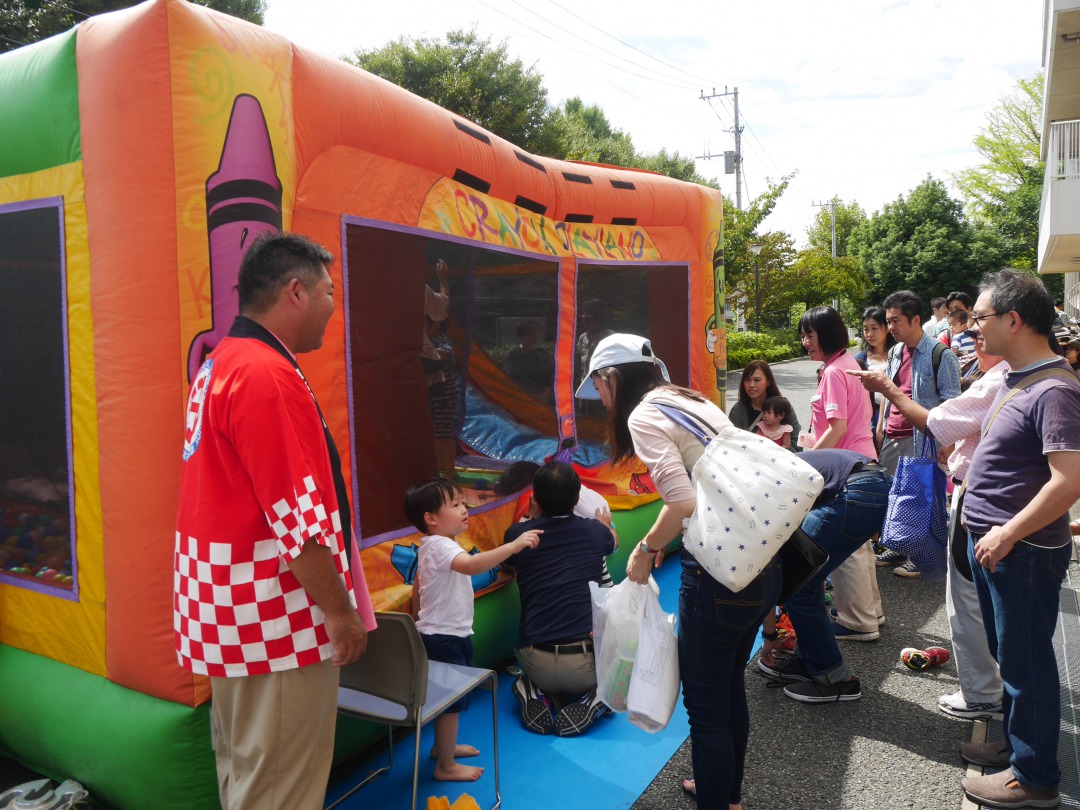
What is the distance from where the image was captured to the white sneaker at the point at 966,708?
10.3 feet

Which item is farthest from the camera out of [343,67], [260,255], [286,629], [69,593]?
[343,67]

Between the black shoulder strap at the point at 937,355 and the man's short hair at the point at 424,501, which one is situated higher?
the black shoulder strap at the point at 937,355

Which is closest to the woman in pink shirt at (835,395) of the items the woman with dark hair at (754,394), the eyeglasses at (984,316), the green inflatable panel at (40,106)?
the woman with dark hair at (754,394)

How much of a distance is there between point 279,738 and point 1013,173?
35.4 meters

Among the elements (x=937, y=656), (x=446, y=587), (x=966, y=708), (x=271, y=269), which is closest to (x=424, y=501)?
(x=446, y=587)

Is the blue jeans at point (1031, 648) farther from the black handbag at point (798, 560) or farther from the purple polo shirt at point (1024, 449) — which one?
the black handbag at point (798, 560)

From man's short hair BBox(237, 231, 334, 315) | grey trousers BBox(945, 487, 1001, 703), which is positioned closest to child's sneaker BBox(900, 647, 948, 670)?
grey trousers BBox(945, 487, 1001, 703)

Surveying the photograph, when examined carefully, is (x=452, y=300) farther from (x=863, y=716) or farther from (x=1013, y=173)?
(x=1013, y=173)

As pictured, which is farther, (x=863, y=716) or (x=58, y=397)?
(x=863, y=716)

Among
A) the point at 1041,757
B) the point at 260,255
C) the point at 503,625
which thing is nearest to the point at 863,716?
the point at 1041,757

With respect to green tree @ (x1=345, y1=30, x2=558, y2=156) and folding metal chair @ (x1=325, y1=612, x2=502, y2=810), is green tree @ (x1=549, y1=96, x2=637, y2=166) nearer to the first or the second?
green tree @ (x1=345, y1=30, x2=558, y2=156)

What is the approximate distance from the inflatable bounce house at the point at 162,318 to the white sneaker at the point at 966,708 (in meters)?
1.93

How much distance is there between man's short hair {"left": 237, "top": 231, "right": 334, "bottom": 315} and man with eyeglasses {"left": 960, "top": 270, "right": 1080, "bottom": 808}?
2124mm

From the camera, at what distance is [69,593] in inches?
103
